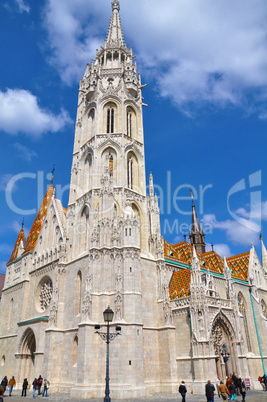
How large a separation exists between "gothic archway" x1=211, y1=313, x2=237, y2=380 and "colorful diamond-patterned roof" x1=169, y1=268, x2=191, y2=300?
3143 mm

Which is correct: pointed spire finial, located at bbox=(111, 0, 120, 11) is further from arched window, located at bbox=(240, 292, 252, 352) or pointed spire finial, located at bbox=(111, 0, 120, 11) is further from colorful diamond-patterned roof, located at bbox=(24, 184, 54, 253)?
arched window, located at bbox=(240, 292, 252, 352)

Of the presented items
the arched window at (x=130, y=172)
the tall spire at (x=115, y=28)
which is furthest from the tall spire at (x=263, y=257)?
the tall spire at (x=115, y=28)

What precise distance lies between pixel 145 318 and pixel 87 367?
216 inches

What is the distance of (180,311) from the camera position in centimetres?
2502

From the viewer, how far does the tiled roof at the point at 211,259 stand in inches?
1334

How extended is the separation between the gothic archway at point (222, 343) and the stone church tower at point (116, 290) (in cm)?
11

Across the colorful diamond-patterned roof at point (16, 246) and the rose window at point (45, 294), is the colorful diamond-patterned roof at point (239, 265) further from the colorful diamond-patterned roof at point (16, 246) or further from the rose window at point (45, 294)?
the colorful diamond-patterned roof at point (16, 246)

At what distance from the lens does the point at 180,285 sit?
27.0 m

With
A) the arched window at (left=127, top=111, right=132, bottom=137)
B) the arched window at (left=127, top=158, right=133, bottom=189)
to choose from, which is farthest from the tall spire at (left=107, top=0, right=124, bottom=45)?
the arched window at (left=127, top=158, right=133, bottom=189)

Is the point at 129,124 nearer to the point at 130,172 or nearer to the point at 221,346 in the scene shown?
the point at 130,172

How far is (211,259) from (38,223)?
20018 mm

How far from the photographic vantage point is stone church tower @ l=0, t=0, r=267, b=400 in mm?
22406

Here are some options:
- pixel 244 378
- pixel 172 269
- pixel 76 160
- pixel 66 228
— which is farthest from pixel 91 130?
pixel 244 378

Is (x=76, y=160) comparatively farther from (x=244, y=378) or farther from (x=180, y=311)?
(x=244, y=378)
